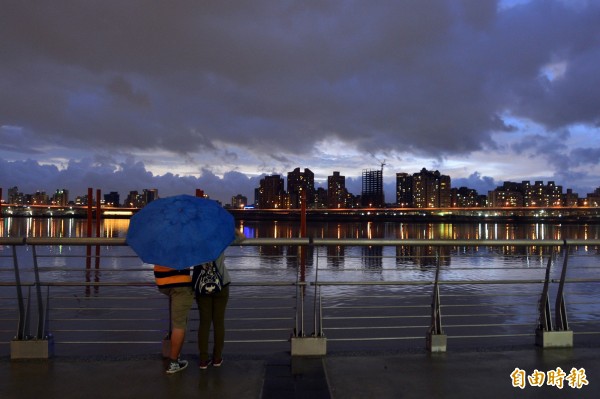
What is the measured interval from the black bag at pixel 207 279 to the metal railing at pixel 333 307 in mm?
445

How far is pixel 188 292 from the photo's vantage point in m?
4.58

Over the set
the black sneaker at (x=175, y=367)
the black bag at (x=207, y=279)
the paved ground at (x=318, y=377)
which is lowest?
the paved ground at (x=318, y=377)

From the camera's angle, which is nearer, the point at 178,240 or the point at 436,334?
the point at 178,240

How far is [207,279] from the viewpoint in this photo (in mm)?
4566

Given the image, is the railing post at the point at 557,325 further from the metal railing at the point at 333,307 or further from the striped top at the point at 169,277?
the striped top at the point at 169,277

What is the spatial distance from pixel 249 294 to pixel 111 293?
4251 mm

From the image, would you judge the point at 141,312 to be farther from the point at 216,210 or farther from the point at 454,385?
the point at 454,385

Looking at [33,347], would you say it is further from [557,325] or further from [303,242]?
[557,325]

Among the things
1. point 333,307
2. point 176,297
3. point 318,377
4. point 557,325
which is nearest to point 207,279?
point 176,297

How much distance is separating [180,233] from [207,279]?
68cm

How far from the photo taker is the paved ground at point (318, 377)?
13.4 feet

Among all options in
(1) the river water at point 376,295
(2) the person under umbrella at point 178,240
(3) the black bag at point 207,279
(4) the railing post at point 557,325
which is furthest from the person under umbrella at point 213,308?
(4) the railing post at point 557,325

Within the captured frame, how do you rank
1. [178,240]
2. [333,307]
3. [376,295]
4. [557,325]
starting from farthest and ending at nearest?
[376,295]
[333,307]
[557,325]
[178,240]

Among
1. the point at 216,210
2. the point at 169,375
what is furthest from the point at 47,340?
the point at 216,210
